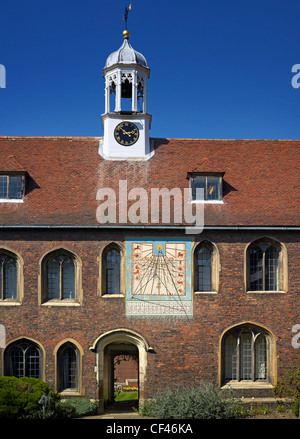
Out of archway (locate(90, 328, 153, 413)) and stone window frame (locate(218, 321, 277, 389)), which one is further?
stone window frame (locate(218, 321, 277, 389))

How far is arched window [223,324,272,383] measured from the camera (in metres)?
20.8

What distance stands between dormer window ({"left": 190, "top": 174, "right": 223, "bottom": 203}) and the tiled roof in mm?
345

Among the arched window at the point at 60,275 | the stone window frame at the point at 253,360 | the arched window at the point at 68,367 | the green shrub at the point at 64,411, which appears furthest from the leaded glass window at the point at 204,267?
the green shrub at the point at 64,411

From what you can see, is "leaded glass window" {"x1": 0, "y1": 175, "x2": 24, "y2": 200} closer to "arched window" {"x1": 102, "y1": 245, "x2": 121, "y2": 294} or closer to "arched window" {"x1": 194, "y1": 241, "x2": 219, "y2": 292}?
"arched window" {"x1": 102, "y1": 245, "x2": 121, "y2": 294}

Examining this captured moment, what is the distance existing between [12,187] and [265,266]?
→ 10.7m

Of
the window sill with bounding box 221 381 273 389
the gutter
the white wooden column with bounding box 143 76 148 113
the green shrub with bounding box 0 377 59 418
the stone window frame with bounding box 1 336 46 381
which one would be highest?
the white wooden column with bounding box 143 76 148 113

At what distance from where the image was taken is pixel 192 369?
20.3 metres

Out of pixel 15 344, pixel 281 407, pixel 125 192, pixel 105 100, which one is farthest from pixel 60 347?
pixel 105 100

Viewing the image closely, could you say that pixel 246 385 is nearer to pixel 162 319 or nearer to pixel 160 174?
pixel 162 319

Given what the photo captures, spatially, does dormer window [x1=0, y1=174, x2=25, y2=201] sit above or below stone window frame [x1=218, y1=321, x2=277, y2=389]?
above

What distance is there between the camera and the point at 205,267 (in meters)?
21.0

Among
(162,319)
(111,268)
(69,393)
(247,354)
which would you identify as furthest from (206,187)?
(69,393)

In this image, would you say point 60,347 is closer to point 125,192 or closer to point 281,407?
point 125,192

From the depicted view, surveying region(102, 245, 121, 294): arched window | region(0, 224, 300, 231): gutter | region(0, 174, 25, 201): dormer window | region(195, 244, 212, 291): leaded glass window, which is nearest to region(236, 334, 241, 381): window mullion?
region(195, 244, 212, 291): leaded glass window
